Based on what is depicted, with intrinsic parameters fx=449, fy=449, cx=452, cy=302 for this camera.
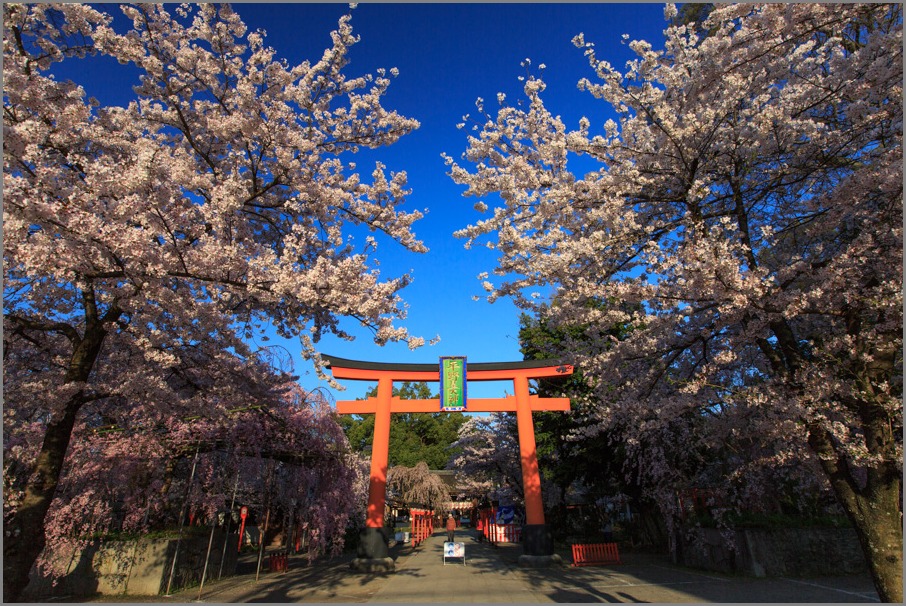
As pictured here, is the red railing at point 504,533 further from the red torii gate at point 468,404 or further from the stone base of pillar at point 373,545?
the stone base of pillar at point 373,545

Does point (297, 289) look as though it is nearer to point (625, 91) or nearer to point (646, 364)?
point (625, 91)

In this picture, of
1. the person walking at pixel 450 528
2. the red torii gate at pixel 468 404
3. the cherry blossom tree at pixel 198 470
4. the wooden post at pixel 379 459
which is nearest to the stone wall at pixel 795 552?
the red torii gate at pixel 468 404

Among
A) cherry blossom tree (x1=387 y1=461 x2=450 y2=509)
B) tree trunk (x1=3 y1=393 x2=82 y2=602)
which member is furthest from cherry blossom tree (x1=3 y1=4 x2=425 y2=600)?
cherry blossom tree (x1=387 y1=461 x2=450 y2=509)

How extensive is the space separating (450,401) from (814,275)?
47.3 feet

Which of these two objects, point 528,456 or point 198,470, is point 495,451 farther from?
point 198,470

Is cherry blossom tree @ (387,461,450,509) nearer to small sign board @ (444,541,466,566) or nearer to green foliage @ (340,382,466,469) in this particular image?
green foliage @ (340,382,466,469)

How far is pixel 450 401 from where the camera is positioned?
18.6m

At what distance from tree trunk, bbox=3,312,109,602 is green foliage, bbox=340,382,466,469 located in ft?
111

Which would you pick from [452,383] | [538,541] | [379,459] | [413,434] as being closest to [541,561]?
[538,541]

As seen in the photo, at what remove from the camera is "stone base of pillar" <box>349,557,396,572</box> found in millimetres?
15672

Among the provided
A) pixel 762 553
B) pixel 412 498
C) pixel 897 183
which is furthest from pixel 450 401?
pixel 897 183

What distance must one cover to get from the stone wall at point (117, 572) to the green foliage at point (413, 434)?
1091 inches

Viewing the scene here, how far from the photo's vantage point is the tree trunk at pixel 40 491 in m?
5.38

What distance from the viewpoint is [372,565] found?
15766 mm
